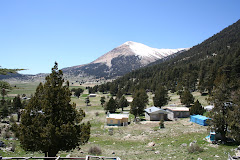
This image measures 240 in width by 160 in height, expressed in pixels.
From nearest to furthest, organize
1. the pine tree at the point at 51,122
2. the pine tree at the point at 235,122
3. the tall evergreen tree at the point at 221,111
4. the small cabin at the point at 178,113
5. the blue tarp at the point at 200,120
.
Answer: the pine tree at the point at 51,122
the pine tree at the point at 235,122
the tall evergreen tree at the point at 221,111
the blue tarp at the point at 200,120
the small cabin at the point at 178,113

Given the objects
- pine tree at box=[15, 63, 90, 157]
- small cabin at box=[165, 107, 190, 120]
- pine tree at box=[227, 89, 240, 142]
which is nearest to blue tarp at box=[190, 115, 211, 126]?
small cabin at box=[165, 107, 190, 120]

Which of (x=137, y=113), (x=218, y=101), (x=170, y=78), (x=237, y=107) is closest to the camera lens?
(x=237, y=107)

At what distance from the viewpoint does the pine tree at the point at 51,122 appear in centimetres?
1459

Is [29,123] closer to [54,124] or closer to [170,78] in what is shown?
[54,124]

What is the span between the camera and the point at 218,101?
23281mm

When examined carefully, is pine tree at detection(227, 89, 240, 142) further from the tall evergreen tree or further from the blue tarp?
the blue tarp

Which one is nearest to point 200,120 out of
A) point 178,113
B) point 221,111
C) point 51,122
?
point 178,113

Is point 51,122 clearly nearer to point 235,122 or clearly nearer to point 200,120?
point 235,122

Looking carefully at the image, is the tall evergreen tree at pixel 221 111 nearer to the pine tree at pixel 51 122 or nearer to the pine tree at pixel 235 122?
the pine tree at pixel 235 122

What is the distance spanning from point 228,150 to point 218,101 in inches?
246

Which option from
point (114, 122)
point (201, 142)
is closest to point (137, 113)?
point (114, 122)

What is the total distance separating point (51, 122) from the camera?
48.5 feet

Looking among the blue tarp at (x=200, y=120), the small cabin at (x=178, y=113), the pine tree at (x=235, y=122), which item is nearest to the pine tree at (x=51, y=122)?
the pine tree at (x=235, y=122)

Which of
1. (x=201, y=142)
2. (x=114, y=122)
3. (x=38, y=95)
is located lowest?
(x=114, y=122)
